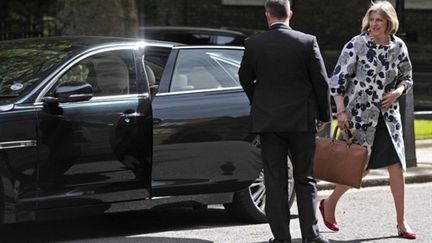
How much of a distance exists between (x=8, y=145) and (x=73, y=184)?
58 centimetres

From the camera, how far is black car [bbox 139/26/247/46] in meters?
16.4

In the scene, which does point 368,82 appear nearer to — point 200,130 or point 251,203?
point 200,130

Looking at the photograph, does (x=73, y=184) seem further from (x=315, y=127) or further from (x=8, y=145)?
(x=315, y=127)

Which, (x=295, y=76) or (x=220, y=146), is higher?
(x=295, y=76)

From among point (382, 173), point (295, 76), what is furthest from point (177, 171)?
point (382, 173)

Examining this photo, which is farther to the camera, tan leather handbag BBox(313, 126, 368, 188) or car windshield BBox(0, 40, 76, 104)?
tan leather handbag BBox(313, 126, 368, 188)

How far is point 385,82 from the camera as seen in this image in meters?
6.40

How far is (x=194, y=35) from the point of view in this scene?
16844mm

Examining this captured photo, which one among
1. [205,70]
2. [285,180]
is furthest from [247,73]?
[205,70]

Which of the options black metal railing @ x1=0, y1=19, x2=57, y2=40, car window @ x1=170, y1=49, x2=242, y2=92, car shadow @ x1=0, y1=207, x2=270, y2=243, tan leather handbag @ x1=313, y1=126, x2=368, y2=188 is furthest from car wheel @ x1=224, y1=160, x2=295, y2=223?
black metal railing @ x1=0, y1=19, x2=57, y2=40

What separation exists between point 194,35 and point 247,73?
442 inches

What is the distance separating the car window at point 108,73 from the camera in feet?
21.2

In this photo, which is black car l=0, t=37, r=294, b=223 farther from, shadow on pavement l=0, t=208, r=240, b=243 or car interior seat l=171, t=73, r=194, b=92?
shadow on pavement l=0, t=208, r=240, b=243

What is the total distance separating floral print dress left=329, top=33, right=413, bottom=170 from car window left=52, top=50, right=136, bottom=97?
158cm
